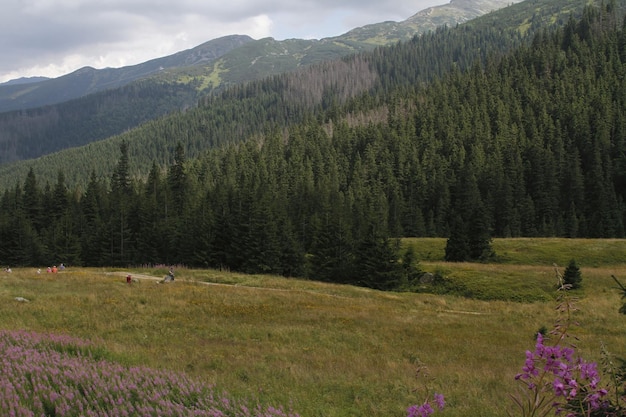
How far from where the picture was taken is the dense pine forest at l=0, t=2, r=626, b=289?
6625cm

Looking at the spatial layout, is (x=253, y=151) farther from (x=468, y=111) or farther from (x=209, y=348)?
(x=209, y=348)

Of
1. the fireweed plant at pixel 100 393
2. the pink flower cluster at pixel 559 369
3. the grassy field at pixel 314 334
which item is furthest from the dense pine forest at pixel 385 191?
the pink flower cluster at pixel 559 369

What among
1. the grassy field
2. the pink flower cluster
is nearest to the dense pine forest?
the grassy field

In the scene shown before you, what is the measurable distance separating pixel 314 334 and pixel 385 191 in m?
115

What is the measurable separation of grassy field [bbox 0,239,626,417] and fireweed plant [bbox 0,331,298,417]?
0.93 m

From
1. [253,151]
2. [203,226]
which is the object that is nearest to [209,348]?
[203,226]

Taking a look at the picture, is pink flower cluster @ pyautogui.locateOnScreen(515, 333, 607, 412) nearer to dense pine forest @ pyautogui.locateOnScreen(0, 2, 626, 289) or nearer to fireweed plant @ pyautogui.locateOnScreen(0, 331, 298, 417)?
fireweed plant @ pyautogui.locateOnScreen(0, 331, 298, 417)

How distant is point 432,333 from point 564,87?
17536cm

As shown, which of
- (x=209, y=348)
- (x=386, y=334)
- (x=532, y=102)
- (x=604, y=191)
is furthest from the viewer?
(x=532, y=102)

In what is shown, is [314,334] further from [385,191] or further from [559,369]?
[385,191]

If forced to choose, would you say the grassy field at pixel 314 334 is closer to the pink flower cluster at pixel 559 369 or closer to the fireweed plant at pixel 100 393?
the pink flower cluster at pixel 559 369

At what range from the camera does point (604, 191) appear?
101625mm

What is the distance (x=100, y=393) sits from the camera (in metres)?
6.14

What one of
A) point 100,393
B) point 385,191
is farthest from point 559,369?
point 385,191
